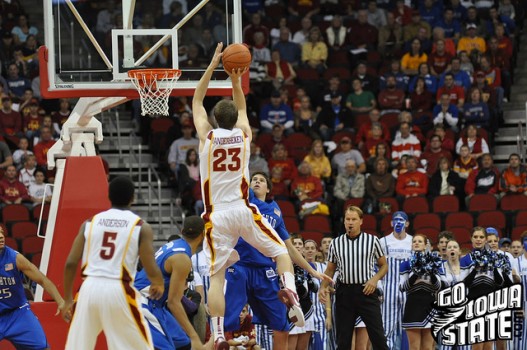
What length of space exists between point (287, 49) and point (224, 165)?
45.3ft

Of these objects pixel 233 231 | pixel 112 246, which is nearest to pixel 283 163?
pixel 233 231

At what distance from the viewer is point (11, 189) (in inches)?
798

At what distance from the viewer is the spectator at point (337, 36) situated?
25.4 m

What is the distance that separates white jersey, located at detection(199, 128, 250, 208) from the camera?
11.7m

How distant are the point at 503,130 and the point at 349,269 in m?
10.8

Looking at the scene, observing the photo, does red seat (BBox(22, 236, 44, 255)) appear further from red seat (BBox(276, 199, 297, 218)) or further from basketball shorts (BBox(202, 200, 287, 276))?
basketball shorts (BBox(202, 200, 287, 276))

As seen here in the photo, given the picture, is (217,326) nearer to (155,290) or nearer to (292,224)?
(155,290)

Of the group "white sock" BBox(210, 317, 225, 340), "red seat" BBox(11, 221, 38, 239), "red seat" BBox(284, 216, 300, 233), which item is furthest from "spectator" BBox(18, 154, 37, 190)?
"white sock" BBox(210, 317, 225, 340)

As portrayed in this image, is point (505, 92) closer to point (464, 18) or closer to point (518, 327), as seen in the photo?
point (464, 18)

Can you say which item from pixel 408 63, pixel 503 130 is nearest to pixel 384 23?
pixel 408 63

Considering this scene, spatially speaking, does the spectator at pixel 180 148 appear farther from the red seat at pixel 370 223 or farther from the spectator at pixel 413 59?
the spectator at pixel 413 59

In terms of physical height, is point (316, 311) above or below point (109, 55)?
below

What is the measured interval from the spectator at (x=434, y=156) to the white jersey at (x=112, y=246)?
12063mm

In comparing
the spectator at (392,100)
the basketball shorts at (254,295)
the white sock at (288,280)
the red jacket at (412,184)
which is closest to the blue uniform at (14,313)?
the basketball shorts at (254,295)
